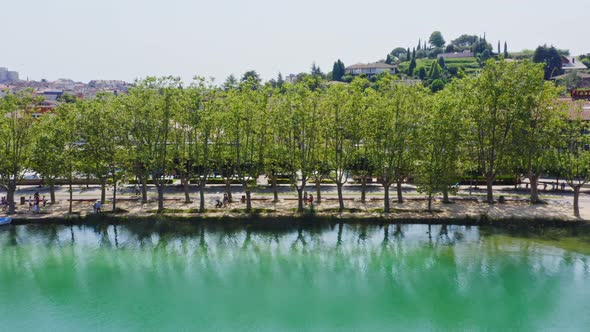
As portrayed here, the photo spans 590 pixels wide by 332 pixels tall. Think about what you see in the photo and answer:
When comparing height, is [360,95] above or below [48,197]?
above

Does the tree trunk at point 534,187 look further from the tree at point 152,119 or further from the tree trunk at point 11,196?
the tree trunk at point 11,196

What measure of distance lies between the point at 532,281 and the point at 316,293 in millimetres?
17053

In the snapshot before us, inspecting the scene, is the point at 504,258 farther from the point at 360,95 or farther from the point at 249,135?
the point at 249,135

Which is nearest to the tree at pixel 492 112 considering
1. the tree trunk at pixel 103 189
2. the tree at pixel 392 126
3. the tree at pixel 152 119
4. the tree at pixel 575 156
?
the tree at pixel 575 156

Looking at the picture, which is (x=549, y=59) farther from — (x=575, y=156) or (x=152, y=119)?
(x=152, y=119)

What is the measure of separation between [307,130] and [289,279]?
1861 centimetres

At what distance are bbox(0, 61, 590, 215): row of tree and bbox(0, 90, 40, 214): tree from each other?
0.13 m

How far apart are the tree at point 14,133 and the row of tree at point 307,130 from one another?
130 mm

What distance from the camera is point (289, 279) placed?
36.7 metres

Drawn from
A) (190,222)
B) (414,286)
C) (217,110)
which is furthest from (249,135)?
(414,286)

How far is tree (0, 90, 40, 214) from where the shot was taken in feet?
161

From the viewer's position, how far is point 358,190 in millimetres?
60656

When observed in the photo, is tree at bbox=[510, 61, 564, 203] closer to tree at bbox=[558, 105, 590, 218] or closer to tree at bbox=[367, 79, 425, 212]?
tree at bbox=[558, 105, 590, 218]

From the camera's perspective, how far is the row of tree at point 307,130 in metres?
48.7
